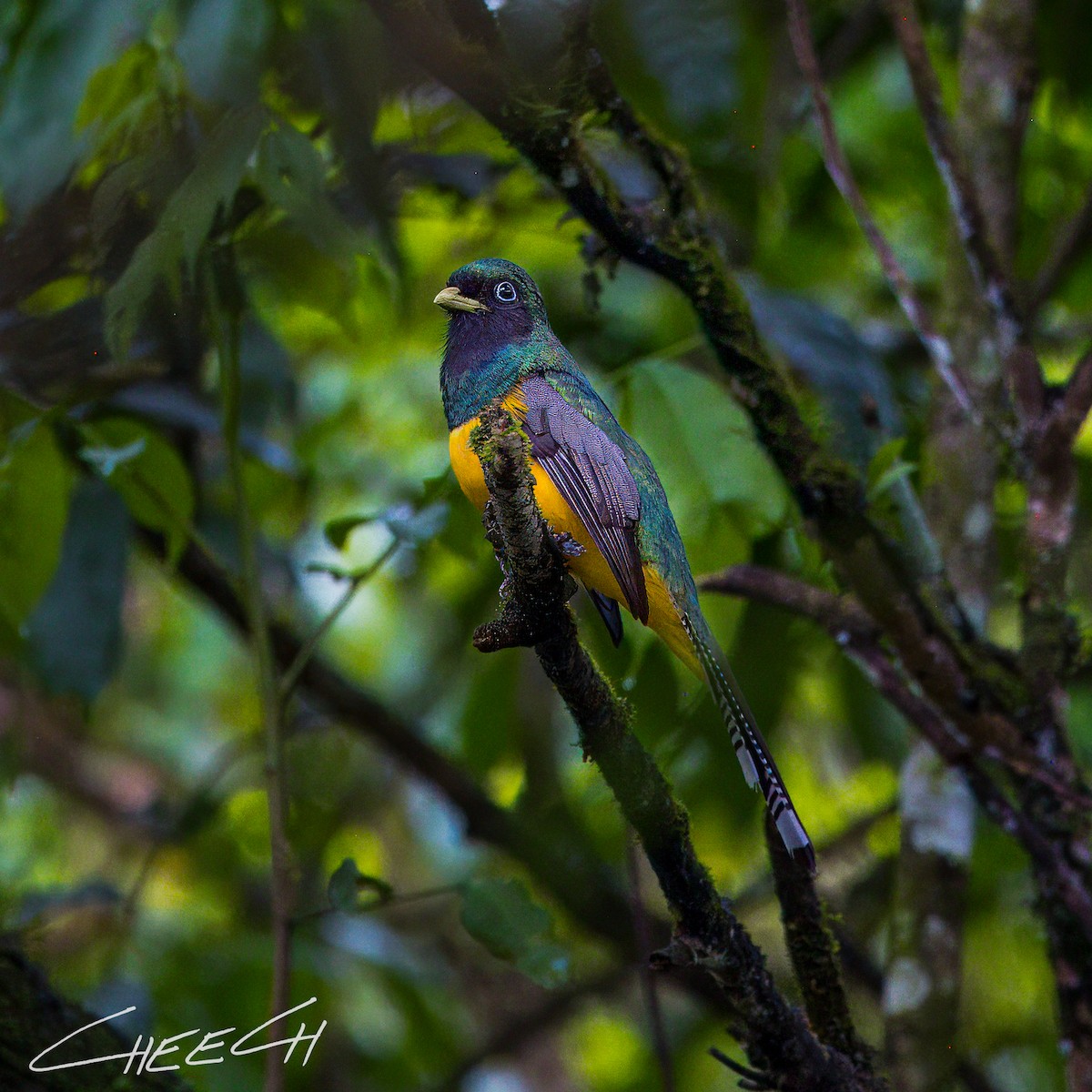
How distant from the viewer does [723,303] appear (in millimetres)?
2658

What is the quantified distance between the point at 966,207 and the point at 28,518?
102 inches

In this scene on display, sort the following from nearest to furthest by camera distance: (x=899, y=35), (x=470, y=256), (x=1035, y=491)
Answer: (x=1035, y=491), (x=899, y=35), (x=470, y=256)

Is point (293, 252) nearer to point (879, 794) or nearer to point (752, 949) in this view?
point (752, 949)

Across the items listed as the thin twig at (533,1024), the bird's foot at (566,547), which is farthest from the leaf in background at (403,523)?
the thin twig at (533,1024)

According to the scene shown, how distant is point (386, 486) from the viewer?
6535 mm

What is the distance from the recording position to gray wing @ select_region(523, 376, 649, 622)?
6.47ft

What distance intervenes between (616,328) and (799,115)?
1298mm

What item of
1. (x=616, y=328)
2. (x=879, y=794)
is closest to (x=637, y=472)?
(x=616, y=328)

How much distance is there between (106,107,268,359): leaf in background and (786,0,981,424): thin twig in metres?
1.52

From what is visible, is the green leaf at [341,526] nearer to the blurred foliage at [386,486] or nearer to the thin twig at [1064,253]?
the blurred foliage at [386,486]

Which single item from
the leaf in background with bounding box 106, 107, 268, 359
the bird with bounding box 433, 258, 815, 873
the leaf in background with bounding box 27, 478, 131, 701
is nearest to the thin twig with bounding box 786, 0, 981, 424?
the bird with bounding box 433, 258, 815, 873

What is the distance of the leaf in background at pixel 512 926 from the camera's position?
2527 millimetres

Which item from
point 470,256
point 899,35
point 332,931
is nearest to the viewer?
point 899,35

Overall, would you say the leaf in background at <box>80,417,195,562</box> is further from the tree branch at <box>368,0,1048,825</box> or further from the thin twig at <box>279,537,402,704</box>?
the tree branch at <box>368,0,1048,825</box>
